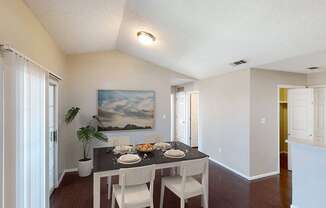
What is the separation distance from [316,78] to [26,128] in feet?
17.5

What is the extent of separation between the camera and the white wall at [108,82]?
Answer: 4.07m

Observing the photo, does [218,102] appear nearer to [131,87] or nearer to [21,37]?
[131,87]

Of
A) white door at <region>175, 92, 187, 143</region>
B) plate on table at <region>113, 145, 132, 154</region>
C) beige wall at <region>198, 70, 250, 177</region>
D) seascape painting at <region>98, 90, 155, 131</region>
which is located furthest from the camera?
white door at <region>175, 92, 187, 143</region>

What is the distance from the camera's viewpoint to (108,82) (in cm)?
433

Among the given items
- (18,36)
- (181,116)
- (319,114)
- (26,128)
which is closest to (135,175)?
(26,128)

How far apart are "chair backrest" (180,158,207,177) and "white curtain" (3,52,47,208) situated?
1646mm

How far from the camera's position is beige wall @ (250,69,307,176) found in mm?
3660

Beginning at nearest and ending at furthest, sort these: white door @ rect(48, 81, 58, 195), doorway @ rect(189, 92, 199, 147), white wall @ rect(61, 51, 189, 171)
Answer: white door @ rect(48, 81, 58, 195) → white wall @ rect(61, 51, 189, 171) → doorway @ rect(189, 92, 199, 147)

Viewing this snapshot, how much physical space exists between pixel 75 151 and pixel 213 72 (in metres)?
3.72

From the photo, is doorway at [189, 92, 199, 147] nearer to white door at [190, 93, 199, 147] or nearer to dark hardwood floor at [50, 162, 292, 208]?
white door at [190, 93, 199, 147]

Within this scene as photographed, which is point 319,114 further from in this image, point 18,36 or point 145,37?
point 18,36

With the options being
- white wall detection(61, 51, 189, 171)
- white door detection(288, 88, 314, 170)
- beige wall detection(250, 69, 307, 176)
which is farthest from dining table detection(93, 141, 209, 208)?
white door detection(288, 88, 314, 170)

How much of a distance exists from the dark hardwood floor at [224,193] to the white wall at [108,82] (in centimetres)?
98

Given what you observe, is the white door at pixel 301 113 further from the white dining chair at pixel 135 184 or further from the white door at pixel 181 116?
the white dining chair at pixel 135 184
